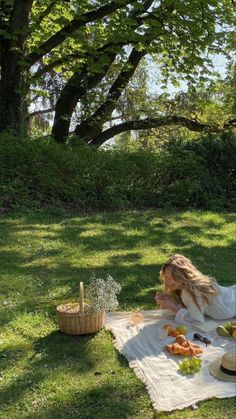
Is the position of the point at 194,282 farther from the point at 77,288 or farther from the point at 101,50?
the point at 101,50

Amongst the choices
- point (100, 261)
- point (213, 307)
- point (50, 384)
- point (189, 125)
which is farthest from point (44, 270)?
point (189, 125)

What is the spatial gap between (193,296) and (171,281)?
0.84ft

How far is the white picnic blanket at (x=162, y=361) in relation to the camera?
11.5 feet

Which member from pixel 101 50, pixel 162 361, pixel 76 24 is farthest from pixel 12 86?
pixel 162 361

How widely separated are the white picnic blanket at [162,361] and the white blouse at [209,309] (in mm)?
96

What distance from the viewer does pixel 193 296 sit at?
4.88 m

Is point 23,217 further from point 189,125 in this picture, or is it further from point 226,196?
point 189,125

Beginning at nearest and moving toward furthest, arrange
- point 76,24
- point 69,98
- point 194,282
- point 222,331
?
point 222,331, point 194,282, point 76,24, point 69,98

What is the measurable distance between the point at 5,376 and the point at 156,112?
1741cm

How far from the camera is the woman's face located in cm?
491

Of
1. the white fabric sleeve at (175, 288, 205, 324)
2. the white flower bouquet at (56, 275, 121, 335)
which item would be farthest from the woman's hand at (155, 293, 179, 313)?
the white flower bouquet at (56, 275, 121, 335)

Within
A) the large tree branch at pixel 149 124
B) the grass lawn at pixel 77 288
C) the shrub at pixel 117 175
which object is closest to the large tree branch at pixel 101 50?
the large tree branch at pixel 149 124

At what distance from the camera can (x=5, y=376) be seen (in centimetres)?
381

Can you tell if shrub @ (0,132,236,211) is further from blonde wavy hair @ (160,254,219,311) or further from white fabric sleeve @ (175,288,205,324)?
white fabric sleeve @ (175,288,205,324)
